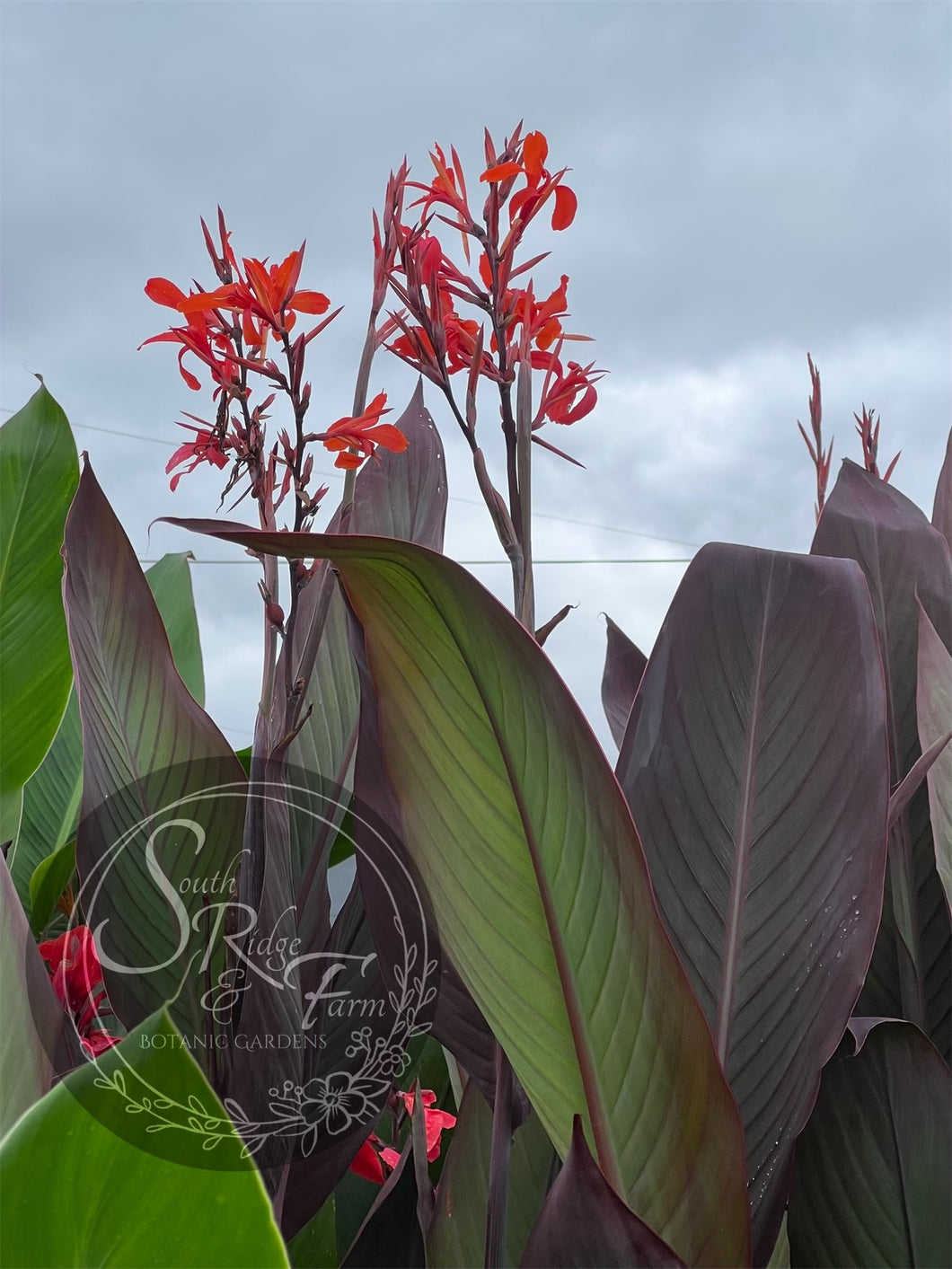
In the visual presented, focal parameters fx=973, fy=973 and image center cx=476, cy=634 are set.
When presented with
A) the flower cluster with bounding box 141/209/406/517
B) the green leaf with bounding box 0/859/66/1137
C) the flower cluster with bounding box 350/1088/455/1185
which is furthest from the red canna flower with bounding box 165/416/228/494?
the flower cluster with bounding box 350/1088/455/1185

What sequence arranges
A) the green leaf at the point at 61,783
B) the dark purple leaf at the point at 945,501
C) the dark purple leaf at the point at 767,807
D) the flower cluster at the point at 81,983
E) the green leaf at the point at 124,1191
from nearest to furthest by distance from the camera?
1. the green leaf at the point at 124,1191
2. the dark purple leaf at the point at 767,807
3. the flower cluster at the point at 81,983
4. the dark purple leaf at the point at 945,501
5. the green leaf at the point at 61,783

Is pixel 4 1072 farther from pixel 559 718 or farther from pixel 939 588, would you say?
pixel 939 588

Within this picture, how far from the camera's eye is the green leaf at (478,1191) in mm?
373

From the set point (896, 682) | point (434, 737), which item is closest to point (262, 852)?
point (434, 737)

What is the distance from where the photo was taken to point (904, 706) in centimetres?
48

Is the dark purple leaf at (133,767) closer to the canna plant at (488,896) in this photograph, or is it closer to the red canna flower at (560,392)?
the canna plant at (488,896)

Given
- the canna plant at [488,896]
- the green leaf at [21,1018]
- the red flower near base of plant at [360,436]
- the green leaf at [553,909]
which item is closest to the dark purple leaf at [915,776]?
the canna plant at [488,896]

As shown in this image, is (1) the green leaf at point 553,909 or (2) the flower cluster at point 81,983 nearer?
(1) the green leaf at point 553,909

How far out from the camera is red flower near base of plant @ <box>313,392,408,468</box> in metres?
0.35

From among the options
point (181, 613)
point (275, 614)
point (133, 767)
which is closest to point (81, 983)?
point (133, 767)

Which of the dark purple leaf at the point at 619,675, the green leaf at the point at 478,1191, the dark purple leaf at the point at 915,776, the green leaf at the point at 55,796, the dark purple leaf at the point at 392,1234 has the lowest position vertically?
the dark purple leaf at the point at 392,1234

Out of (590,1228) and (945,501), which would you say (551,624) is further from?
(945,501)

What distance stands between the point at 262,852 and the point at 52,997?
12cm

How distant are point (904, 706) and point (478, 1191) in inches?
11.5
